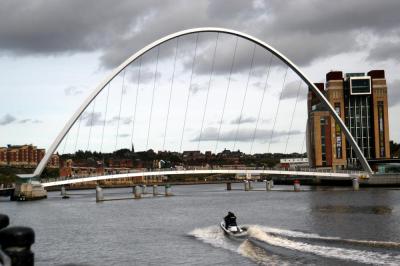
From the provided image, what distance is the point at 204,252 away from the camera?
30.3m

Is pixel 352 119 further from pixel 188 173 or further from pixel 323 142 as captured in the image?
pixel 188 173

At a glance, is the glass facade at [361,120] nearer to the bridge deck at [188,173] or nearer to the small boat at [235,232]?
the bridge deck at [188,173]

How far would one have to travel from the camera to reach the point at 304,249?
92.2 feet

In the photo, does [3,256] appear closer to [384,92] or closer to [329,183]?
[329,183]

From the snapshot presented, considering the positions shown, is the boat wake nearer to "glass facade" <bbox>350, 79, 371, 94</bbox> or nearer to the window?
the window

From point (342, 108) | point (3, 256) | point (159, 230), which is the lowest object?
point (159, 230)

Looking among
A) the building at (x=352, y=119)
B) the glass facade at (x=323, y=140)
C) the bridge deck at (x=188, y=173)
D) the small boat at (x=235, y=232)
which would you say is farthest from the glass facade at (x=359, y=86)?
the small boat at (x=235, y=232)

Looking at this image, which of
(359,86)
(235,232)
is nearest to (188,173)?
(235,232)

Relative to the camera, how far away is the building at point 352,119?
15400 cm

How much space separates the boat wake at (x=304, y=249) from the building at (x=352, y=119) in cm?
12147

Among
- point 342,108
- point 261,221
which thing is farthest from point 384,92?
point 261,221

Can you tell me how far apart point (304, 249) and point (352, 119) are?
448 feet

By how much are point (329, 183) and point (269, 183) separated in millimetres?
19147

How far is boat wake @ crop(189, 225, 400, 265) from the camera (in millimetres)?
24438
